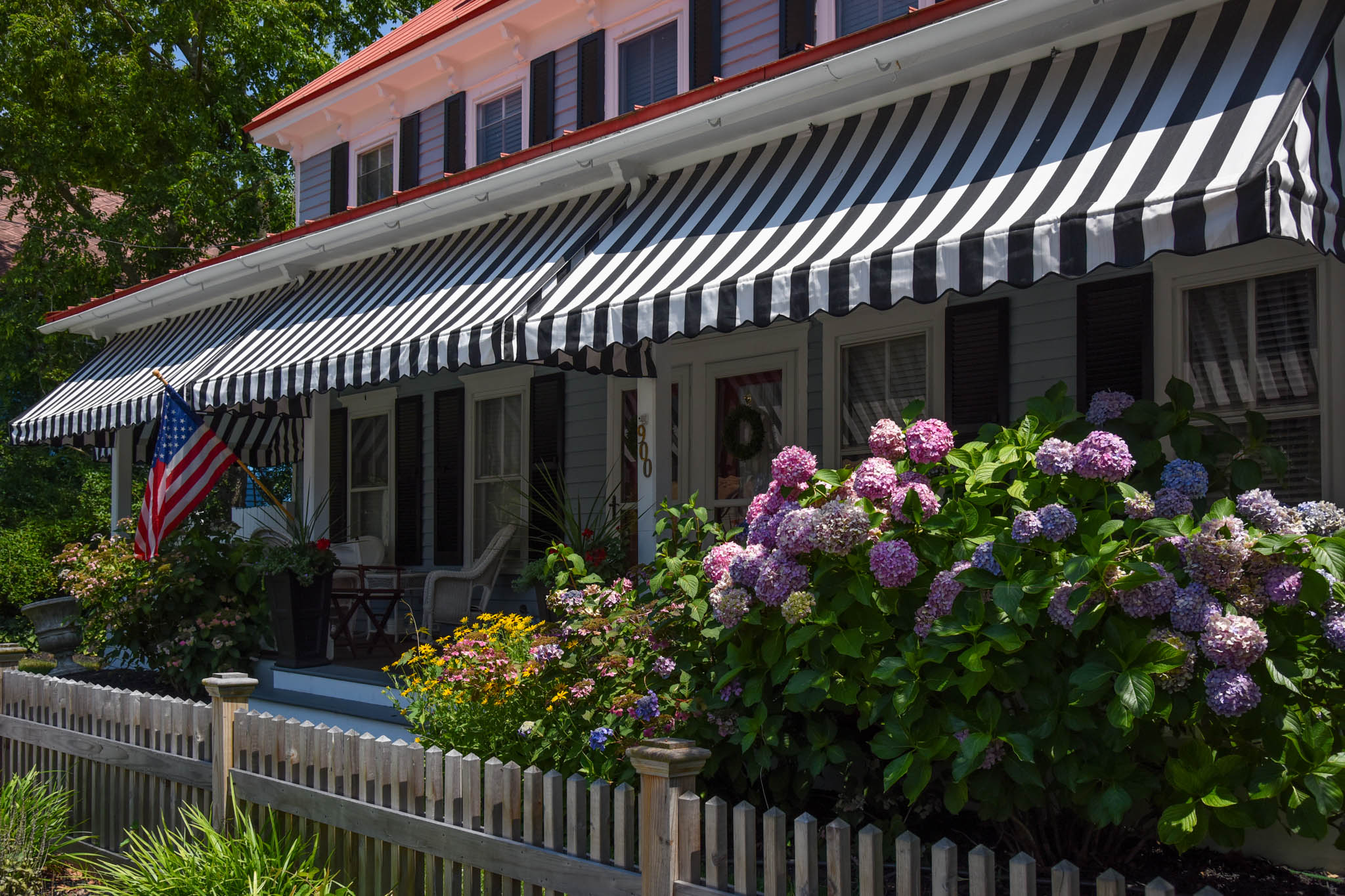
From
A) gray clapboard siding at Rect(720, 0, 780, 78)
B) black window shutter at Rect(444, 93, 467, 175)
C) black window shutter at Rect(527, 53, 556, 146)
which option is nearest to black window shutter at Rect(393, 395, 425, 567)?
black window shutter at Rect(444, 93, 467, 175)

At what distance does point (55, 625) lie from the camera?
624 inches

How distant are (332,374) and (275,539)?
3986 mm

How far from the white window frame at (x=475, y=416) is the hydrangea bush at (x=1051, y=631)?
6663mm

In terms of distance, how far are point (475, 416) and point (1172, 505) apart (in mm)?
8564

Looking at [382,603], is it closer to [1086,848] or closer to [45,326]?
[45,326]

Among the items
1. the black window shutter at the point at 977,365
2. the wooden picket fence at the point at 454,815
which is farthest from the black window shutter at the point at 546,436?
the wooden picket fence at the point at 454,815

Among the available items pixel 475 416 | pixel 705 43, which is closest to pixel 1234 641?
pixel 705 43

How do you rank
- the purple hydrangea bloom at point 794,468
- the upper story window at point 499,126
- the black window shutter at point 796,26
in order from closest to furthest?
1. the purple hydrangea bloom at point 794,468
2. the black window shutter at point 796,26
3. the upper story window at point 499,126

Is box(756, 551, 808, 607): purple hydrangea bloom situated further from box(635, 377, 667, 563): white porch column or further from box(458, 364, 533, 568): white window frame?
box(458, 364, 533, 568): white window frame

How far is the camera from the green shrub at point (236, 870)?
15.4 ft

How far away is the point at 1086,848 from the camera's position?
4367 millimetres

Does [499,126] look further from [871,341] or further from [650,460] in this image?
[650,460]

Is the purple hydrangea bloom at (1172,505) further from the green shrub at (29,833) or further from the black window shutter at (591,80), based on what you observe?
→ the black window shutter at (591,80)

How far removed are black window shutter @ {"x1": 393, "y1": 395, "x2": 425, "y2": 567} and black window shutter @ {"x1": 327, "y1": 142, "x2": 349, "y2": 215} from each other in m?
3.54
